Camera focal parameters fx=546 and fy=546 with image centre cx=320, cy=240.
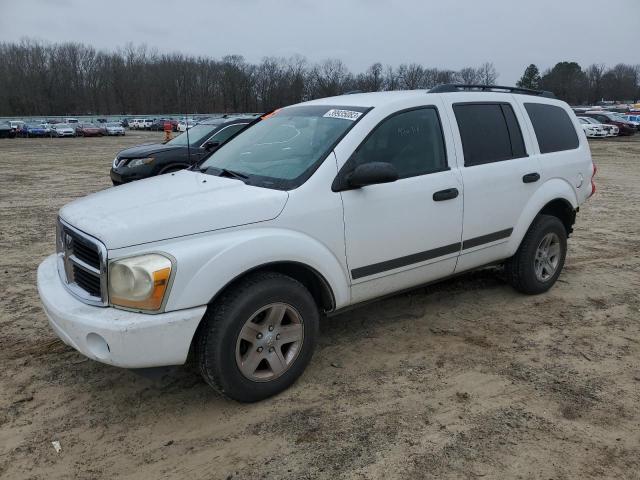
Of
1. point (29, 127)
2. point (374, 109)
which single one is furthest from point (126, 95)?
point (374, 109)

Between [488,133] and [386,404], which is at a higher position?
[488,133]

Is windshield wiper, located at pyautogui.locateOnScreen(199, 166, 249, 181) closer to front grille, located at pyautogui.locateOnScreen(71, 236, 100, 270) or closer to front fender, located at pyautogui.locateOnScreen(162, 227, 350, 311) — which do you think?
front fender, located at pyautogui.locateOnScreen(162, 227, 350, 311)

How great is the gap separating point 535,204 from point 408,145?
5.09 feet

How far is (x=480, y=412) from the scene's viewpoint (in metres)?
3.28

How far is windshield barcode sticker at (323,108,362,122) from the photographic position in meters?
3.87

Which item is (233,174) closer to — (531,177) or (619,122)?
(531,177)

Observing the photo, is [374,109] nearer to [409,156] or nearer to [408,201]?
[409,156]

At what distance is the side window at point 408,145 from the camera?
3.81 meters

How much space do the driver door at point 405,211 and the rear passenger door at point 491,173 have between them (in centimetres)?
15

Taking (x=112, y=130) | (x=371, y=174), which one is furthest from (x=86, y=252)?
(x=112, y=130)

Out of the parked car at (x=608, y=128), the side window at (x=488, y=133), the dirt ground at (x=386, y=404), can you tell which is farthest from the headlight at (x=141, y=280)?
the parked car at (x=608, y=128)

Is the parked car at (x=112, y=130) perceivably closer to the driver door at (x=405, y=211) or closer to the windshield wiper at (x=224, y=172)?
the windshield wiper at (x=224, y=172)

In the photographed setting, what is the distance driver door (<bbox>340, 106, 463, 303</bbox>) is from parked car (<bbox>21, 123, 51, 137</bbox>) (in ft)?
171

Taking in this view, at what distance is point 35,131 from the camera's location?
48.5 m
